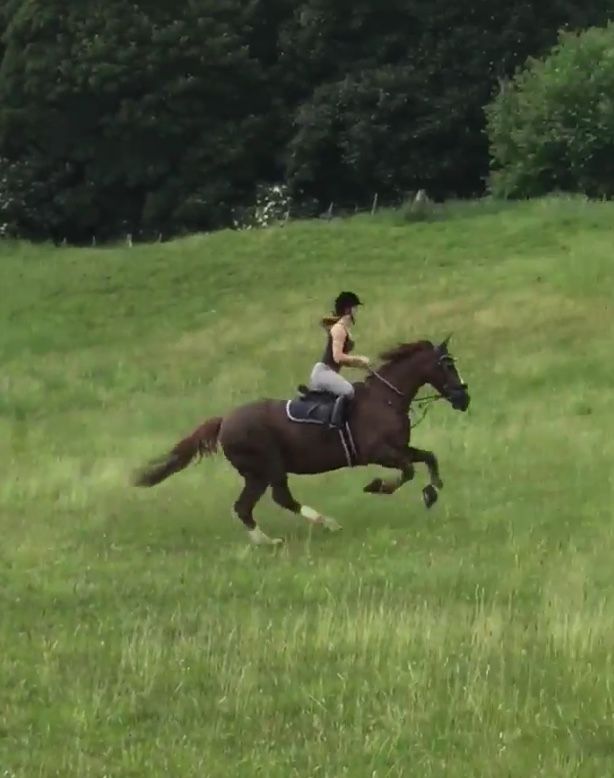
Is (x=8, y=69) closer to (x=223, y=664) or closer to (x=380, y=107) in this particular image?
(x=380, y=107)

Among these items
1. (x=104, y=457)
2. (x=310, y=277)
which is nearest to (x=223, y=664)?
(x=104, y=457)

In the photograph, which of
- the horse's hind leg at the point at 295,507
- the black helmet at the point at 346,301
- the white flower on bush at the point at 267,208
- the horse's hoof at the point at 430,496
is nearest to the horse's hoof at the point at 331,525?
the horse's hind leg at the point at 295,507

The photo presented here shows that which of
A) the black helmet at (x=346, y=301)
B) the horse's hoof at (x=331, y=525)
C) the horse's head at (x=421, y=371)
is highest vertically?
the black helmet at (x=346, y=301)

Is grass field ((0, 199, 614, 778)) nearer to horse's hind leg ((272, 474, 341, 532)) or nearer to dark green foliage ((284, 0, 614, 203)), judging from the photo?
horse's hind leg ((272, 474, 341, 532))

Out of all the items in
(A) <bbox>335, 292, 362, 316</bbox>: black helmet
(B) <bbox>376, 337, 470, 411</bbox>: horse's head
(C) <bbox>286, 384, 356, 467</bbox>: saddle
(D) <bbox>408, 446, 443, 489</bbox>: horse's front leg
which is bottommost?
(D) <bbox>408, 446, 443, 489</bbox>: horse's front leg

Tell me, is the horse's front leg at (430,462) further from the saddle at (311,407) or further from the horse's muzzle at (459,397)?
the saddle at (311,407)

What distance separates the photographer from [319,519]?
572 inches

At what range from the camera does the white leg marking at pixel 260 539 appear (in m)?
14.1

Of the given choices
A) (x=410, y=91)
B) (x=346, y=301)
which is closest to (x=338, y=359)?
(x=346, y=301)

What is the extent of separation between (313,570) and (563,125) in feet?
117

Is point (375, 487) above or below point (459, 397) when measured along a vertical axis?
below

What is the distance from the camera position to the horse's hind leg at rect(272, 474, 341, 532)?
14.5 metres

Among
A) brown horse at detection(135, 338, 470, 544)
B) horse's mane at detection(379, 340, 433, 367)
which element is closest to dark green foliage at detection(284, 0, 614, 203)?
horse's mane at detection(379, 340, 433, 367)

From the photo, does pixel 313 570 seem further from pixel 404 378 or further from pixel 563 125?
pixel 563 125
